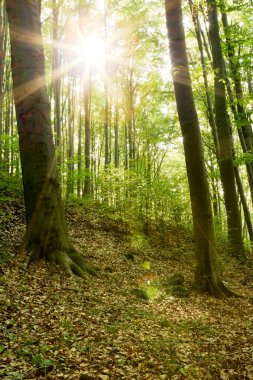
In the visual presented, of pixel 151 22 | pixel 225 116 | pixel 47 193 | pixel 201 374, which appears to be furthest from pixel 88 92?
pixel 201 374

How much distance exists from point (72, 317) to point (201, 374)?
1.94 metres

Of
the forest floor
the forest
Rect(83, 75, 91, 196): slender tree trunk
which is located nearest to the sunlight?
Rect(83, 75, 91, 196): slender tree trunk

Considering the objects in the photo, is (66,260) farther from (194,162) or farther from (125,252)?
(125,252)

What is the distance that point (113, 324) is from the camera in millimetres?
5055

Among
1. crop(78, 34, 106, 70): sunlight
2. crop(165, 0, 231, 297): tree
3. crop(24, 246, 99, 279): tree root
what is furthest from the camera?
crop(78, 34, 106, 70): sunlight

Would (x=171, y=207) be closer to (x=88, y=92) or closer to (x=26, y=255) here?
(x=26, y=255)

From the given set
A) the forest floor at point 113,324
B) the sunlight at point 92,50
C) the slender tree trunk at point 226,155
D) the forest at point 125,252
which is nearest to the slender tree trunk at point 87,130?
the forest at point 125,252

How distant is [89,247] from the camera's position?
31.9 ft

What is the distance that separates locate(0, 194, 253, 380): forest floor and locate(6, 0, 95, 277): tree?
46cm

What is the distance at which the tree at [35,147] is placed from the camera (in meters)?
6.86

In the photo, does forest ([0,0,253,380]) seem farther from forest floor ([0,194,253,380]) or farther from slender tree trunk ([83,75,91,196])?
slender tree trunk ([83,75,91,196])

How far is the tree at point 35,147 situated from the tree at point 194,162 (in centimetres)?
Result: 256

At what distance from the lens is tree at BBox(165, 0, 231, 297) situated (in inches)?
302

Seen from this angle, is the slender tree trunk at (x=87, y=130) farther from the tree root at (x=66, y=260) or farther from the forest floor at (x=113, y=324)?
the tree root at (x=66, y=260)
